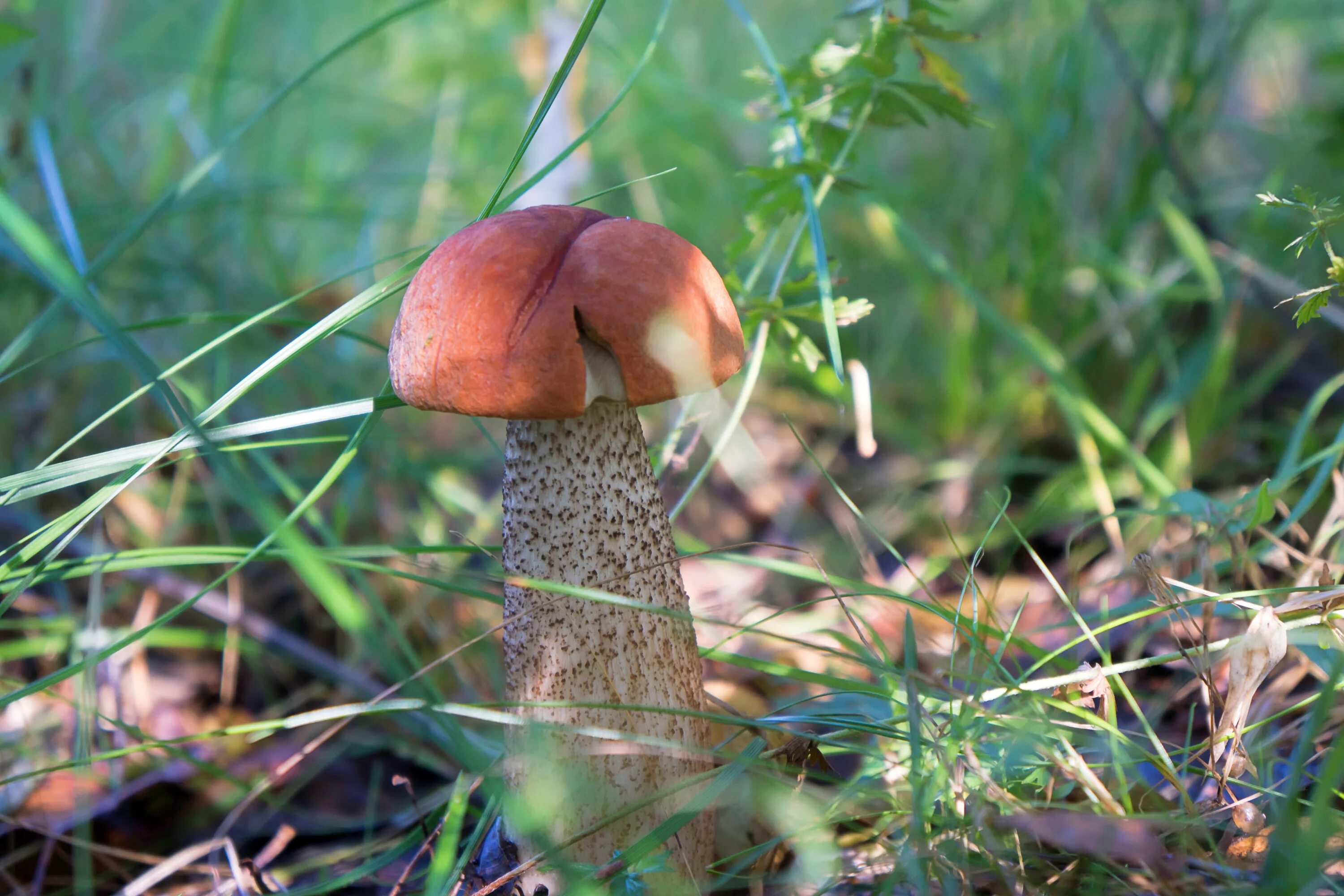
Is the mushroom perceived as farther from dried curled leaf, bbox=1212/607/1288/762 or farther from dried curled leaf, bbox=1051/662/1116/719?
dried curled leaf, bbox=1212/607/1288/762

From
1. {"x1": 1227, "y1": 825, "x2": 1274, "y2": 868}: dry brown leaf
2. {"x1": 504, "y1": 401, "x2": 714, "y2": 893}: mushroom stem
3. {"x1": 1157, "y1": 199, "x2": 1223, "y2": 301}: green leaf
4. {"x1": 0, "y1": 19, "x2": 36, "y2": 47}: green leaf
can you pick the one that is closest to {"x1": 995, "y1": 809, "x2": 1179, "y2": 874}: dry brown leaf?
{"x1": 1227, "y1": 825, "x2": 1274, "y2": 868}: dry brown leaf

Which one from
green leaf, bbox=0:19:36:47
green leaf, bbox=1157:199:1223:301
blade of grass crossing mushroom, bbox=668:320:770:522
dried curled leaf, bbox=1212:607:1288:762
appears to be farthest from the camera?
green leaf, bbox=1157:199:1223:301

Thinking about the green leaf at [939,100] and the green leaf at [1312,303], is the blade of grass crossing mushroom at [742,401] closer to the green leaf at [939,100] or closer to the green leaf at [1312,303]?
the green leaf at [939,100]

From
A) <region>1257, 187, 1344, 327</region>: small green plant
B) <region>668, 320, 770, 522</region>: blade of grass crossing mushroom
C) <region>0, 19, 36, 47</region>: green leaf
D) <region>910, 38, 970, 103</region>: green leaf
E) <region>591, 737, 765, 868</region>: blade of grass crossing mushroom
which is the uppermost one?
<region>0, 19, 36, 47</region>: green leaf

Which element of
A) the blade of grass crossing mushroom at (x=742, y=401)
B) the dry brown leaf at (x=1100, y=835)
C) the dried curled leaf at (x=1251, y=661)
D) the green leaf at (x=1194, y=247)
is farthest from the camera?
the green leaf at (x=1194, y=247)

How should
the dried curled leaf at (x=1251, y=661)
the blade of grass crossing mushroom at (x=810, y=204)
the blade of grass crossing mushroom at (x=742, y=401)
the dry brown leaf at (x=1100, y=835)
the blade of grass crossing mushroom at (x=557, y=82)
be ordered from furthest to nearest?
the blade of grass crossing mushroom at (x=742, y=401)
the blade of grass crossing mushroom at (x=810, y=204)
the blade of grass crossing mushroom at (x=557, y=82)
the dried curled leaf at (x=1251, y=661)
the dry brown leaf at (x=1100, y=835)

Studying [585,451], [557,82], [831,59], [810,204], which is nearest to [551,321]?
[585,451]

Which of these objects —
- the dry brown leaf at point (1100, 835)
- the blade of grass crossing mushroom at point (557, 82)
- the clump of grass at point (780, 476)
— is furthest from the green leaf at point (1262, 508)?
the blade of grass crossing mushroom at point (557, 82)

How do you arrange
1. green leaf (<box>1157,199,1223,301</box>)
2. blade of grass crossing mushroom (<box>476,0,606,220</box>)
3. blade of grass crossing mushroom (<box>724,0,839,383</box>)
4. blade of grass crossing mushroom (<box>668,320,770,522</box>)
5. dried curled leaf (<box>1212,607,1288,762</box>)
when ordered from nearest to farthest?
dried curled leaf (<box>1212,607,1288,762</box>) → blade of grass crossing mushroom (<box>476,0,606,220</box>) → blade of grass crossing mushroom (<box>724,0,839,383</box>) → blade of grass crossing mushroom (<box>668,320,770,522</box>) → green leaf (<box>1157,199,1223,301</box>)
